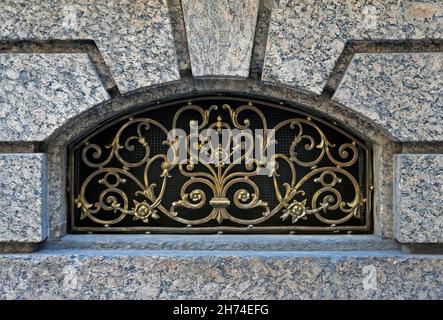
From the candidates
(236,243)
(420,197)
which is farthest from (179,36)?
(420,197)

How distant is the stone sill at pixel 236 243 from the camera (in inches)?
116

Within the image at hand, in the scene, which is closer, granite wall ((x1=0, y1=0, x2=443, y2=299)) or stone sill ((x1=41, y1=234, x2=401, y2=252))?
granite wall ((x1=0, y1=0, x2=443, y2=299))

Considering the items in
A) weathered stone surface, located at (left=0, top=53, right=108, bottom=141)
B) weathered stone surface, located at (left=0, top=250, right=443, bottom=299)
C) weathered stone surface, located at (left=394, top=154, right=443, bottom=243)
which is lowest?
weathered stone surface, located at (left=0, top=250, right=443, bottom=299)

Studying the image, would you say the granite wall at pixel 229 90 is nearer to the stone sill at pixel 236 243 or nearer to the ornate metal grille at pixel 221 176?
the stone sill at pixel 236 243

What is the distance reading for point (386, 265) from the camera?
111 inches

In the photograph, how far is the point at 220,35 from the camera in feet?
9.09

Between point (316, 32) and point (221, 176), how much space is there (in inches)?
37.8

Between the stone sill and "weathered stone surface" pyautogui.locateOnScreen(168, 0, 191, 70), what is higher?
"weathered stone surface" pyautogui.locateOnScreen(168, 0, 191, 70)

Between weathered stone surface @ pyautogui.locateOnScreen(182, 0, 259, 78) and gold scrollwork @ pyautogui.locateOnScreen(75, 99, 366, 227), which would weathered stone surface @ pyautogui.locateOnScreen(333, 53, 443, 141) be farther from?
weathered stone surface @ pyautogui.locateOnScreen(182, 0, 259, 78)

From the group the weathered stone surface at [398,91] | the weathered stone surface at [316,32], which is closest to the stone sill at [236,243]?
the weathered stone surface at [398,91]

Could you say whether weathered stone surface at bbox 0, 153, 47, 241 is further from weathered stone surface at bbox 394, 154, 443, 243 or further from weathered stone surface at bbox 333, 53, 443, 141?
weathered stone surface at bbox 394, 154, 443, 243

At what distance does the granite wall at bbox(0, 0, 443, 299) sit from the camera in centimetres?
275

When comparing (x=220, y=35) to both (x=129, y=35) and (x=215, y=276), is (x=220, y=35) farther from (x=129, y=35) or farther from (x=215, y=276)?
(x=215, y=276)

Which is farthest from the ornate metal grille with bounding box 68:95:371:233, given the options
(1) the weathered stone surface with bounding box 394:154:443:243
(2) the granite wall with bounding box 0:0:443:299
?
(1) the weathered stone surface with bounding box 394:154:443:243
